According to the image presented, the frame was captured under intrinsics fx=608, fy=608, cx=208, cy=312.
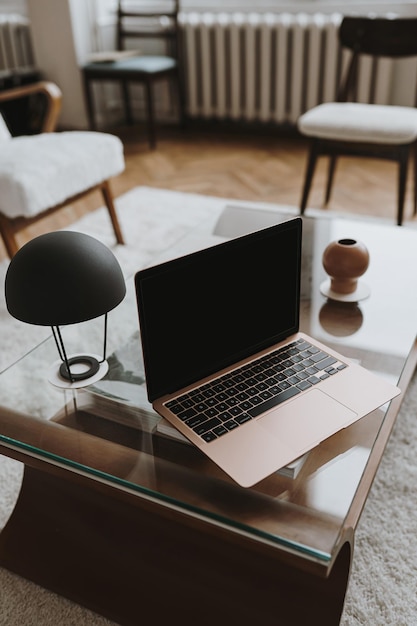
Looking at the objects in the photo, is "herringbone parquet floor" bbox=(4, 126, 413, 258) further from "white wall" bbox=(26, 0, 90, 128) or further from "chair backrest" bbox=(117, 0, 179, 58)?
"chair backrest" bbox=(117, 0, 179, 58)

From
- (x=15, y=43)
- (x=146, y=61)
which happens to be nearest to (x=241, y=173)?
(x=146, y=61)

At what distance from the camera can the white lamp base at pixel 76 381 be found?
933mm

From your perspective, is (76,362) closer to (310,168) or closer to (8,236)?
(8,236)

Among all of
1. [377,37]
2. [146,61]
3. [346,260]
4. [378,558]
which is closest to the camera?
[378,558]

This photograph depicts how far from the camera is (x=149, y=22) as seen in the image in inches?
134

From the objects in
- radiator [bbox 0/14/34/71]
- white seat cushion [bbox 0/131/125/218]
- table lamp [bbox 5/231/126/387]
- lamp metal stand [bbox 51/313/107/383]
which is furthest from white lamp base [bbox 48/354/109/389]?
radiator [bbox 0/14/34/71]

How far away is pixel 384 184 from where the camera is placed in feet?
8.71

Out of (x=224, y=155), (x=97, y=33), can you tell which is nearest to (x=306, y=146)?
(x=224, y=155)

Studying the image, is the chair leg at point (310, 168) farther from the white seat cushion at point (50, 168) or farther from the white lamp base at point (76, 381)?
the white lamp base at point (76, 381)

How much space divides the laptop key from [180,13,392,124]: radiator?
99.3 inches

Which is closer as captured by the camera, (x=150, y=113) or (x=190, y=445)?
(x=190, y=445)

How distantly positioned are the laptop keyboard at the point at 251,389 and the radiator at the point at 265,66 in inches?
96.1

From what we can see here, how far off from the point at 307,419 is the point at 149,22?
3172mm

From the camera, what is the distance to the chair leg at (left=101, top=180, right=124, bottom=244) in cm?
206
